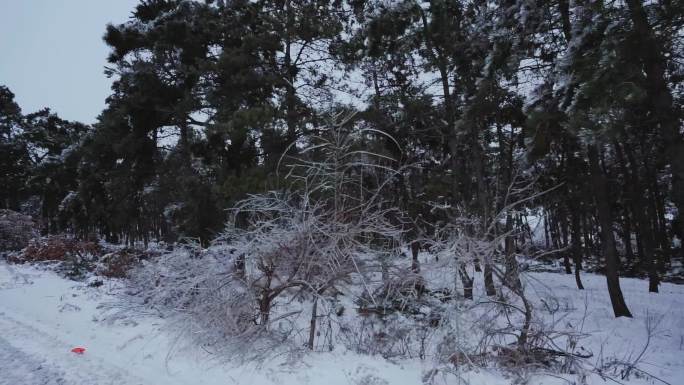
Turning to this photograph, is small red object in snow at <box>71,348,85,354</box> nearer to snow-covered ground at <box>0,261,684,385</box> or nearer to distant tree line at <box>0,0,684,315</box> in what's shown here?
snow-covered ground at <box>0,261,684,385</box>

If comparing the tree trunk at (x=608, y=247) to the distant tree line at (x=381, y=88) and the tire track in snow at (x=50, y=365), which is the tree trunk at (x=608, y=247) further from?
the tire track in snow at (x=50, y=365)

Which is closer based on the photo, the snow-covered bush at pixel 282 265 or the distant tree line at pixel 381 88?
the snow-covered bush at pixel 282 265

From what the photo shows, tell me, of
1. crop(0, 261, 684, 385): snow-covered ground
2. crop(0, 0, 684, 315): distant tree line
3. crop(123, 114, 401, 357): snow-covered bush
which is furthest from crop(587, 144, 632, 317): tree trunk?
crop(123, 114, 401, 357): snow-covered bush

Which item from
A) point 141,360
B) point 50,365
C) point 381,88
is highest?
point 381,88

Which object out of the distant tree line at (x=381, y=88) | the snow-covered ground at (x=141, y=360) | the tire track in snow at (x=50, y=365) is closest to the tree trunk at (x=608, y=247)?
the distant tree line at (x=381, y=88)

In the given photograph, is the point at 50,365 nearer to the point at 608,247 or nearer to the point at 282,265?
the point at 282,265

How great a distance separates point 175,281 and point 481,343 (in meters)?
4.43

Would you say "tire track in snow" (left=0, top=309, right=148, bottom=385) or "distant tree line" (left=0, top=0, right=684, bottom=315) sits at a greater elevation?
"distant tree line" (left=0, top=0, right=684, bottom=315)

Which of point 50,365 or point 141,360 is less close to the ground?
point 50,365

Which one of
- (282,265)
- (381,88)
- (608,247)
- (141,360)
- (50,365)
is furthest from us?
(381,88)

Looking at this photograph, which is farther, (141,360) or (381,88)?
(381,88)

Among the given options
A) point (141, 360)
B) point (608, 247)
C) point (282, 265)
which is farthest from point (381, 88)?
point (141, 360)

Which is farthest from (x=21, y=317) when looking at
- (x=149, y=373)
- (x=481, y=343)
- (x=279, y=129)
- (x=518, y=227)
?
(x=518, y=227)

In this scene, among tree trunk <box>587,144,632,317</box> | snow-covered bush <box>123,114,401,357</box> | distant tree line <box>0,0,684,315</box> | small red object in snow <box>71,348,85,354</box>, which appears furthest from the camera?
tree trunk <box>587,144,632,317</box>
